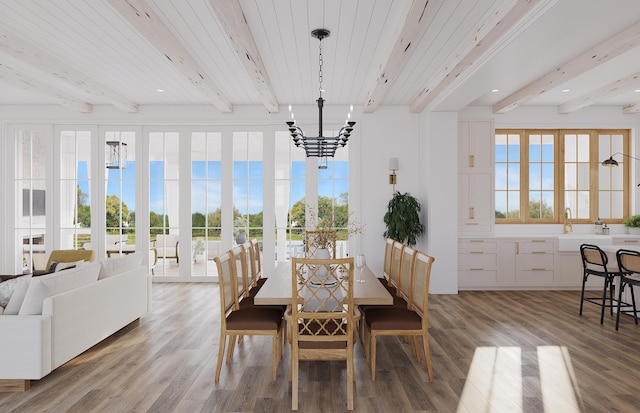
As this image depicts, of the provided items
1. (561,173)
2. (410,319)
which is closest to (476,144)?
(561,173)

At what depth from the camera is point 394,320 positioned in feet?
10.0

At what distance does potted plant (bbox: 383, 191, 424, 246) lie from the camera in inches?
233

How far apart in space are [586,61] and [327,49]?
266 cm

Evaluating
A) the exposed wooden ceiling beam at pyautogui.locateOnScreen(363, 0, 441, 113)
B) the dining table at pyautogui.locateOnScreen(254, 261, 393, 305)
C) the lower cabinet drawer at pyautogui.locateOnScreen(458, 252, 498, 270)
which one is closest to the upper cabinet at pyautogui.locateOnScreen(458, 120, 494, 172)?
the lower cabinet drawer at pyautogui.locateOnScreen(458, 252, 498, 270)

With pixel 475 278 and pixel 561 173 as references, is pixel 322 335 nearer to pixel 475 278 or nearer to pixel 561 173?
pixel 475 278

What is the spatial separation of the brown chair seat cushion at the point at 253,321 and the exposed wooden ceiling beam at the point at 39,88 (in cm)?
403

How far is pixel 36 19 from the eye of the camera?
3.46 metres

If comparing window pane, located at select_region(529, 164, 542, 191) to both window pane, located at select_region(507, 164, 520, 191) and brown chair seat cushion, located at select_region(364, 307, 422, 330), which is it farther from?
brown chair seat cushion, located at select_region(364, 307, 422, 330)

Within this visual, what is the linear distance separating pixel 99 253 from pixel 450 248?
5686 mm

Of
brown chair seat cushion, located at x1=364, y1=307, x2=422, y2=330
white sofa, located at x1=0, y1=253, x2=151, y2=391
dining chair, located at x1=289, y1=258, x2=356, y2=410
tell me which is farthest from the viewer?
brown chair seat cushion, located at x1=364, y1=307, x2=422, y2=330

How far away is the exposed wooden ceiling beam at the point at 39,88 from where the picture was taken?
457 centimetres

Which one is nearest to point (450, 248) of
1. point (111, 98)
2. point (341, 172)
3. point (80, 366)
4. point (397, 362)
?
point (341, 172)

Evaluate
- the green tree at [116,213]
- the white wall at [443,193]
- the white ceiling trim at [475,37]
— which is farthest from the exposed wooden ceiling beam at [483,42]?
the green tree at [116,213]

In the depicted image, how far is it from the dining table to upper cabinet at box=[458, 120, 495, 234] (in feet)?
10.7
